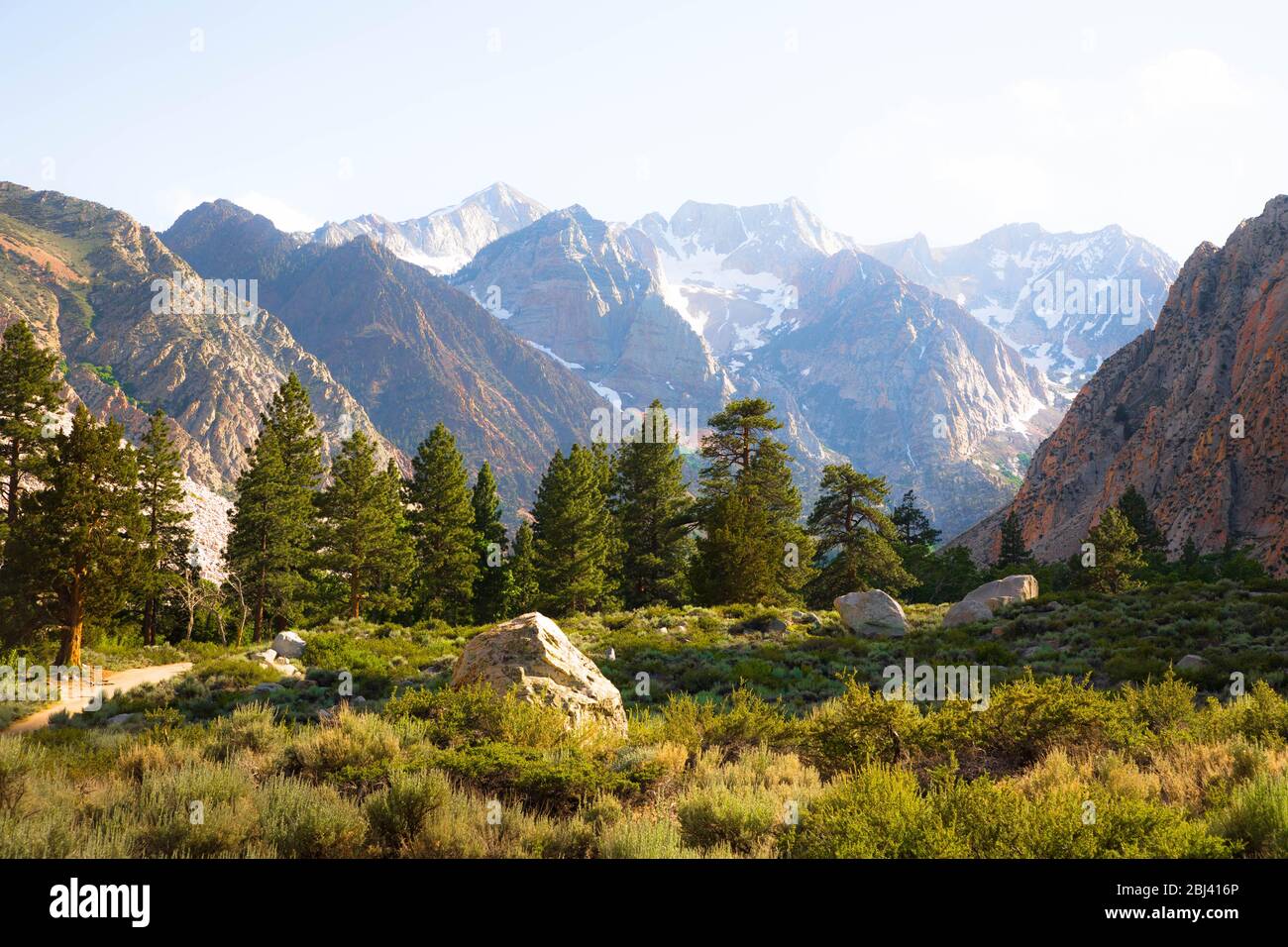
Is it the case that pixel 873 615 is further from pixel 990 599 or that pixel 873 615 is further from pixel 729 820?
→ pixel 729 820

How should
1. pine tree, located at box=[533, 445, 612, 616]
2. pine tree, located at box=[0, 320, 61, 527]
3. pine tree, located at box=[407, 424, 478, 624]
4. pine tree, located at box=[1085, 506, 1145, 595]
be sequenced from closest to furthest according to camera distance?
pine tree, located at box=[0, 320, 61, 527] → pine tree, located at box=[1085, 506, 1145, 595] → pine tree, located at box=[533, 445, 612, 616] → pine tree, located at box=[407, 424, 478, 624]

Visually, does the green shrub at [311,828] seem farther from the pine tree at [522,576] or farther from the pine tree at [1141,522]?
the pine tree at [1141,522]

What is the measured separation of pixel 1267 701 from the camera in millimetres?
11477

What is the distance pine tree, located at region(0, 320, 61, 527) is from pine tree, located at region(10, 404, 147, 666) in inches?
346

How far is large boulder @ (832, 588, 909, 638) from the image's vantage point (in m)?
27.5

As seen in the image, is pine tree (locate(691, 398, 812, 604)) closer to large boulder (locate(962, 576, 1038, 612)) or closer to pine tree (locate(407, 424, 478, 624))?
large boulder (locate(962, 576, 1038, 612))

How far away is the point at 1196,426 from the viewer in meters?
93.1

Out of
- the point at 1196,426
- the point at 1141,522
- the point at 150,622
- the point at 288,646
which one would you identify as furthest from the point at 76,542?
the point at 1196,426

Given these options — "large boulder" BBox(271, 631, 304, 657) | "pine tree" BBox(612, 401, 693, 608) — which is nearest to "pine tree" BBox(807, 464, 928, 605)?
"pine tree" BBox(612, 401, 693, 608)

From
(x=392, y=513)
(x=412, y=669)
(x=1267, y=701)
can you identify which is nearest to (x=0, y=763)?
(x=412, y=669)

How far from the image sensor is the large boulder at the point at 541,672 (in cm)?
1241

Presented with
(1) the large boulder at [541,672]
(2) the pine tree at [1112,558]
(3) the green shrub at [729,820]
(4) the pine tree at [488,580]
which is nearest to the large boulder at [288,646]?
(1) the large boulder at [541,672]

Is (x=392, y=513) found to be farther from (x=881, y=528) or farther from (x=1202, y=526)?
(x=1202, y=526)

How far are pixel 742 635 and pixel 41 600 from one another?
2431 centimetres
